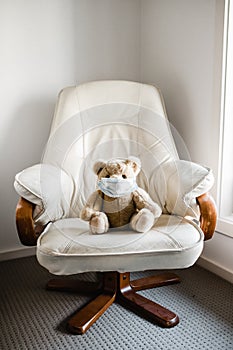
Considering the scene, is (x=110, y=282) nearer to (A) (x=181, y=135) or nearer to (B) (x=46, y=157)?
(B) (x=46, y=157)

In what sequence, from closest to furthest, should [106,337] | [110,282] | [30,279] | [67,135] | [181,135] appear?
1. [106,337]
2. [110,282]
3. [67,135]
4. [30,279]
5. [181,135]

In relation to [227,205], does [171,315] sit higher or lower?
lower

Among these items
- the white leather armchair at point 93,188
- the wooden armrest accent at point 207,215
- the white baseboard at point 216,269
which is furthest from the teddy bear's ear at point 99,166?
the white baseboard at point 216,269

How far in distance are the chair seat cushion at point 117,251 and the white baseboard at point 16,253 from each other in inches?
36.3

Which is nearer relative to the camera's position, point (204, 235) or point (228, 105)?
point (204, 235)

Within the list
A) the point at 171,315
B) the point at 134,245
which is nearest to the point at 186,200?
the point at 134,245

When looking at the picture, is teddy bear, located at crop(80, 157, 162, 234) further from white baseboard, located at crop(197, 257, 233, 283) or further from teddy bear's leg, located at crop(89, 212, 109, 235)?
white baseboard, located at crop(197, 257, 233, 283)

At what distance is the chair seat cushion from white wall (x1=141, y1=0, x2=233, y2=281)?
605mm

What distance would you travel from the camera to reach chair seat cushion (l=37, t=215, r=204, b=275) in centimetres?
139

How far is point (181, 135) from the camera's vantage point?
221 cm

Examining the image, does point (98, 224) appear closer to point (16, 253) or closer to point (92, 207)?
point (92, 207)

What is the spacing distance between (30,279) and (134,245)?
87cm

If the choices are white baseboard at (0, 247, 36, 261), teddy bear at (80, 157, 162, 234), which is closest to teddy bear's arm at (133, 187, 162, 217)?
teddy bear at (80, 157, 162, 234)

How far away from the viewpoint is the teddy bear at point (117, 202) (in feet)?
4.93
